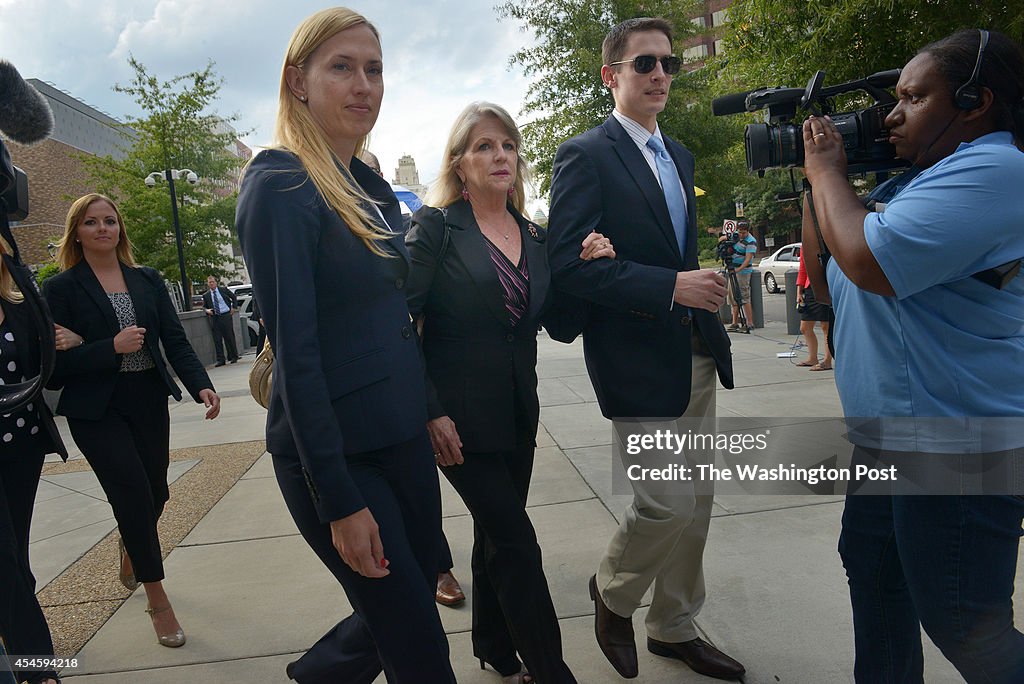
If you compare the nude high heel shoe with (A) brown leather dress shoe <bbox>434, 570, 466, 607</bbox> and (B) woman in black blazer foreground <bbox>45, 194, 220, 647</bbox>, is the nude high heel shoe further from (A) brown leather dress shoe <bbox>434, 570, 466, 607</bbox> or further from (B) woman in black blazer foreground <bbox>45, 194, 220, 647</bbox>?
(A) brown leather dress shoe <bbox>434, 570, 466, 607</bbox>

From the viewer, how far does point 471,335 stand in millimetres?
2859

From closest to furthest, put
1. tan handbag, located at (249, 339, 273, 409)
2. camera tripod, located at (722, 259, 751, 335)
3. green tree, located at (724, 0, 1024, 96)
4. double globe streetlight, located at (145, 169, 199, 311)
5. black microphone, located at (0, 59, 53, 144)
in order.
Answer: black microphone, located at (0, 59, 53, 144), tan handbag, located at (249, 339, 273, 409), green tree, located at (724, 0, 1024, 96), camera tripod, located at (722, 259, 751, 335), double globe streetlight, located at (145, 169, 199, 311)

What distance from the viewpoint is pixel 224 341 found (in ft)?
63.3

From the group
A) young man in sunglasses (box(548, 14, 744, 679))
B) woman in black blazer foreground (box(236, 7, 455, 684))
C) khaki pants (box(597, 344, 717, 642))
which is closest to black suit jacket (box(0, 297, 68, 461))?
woman in black blazer foreground (box(236, 7, 455, 684))

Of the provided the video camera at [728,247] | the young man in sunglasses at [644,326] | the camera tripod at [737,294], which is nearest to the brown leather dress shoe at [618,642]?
the young man in sunglasses at [644,326]

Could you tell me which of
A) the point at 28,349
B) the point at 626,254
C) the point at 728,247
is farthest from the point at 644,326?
the point at 728,247

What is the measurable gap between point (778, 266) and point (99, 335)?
2643cm

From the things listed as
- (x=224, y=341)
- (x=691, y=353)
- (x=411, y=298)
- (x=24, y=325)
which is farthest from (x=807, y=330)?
(x=224, y=341)

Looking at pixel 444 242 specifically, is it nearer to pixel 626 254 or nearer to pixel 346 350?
pixel 626 254

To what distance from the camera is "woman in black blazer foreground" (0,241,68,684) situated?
2844 mm

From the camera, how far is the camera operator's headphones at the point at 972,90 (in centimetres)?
177

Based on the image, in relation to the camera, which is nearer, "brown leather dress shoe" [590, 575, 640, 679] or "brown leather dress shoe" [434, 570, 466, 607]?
"brown leather dress shoe" [590, 575, 640, 679]

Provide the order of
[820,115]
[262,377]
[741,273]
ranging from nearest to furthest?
[820,115] → [262,377] → [741,273]

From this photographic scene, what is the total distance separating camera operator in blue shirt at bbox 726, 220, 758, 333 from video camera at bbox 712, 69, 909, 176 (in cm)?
1177
